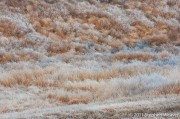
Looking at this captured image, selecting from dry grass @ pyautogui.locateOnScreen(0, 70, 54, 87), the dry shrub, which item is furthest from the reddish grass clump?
the dry shrub

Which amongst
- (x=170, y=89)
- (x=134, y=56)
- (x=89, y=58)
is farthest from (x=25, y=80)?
(x=134, y=56)

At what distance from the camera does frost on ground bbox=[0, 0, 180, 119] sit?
988 centimetres

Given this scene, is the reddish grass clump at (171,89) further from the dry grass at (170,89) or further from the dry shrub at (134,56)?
the dry shrub at (134,56)

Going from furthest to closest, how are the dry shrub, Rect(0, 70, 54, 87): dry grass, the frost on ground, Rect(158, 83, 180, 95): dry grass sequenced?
the dry shrub < Rect(0, 70, 54, 87): dry grass < Rect(158, 83, 180, 95): dry grass < the frost on ground

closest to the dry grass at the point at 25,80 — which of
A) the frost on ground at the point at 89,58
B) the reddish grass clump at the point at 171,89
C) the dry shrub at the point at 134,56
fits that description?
the frost on ground at the point at 89,58

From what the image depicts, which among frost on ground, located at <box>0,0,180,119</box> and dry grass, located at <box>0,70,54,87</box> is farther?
dry grass, located at <box>0,70,54,87</box>

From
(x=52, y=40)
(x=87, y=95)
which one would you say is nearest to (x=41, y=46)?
(x=52, y=40)

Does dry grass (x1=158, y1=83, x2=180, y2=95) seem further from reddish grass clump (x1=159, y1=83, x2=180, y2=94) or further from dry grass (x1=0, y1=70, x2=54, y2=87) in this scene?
dry grass (x1=0, y1=70, x2=54, y2=87)

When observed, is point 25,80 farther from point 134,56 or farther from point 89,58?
point 134,56

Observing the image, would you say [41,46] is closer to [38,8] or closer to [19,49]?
[19,49]

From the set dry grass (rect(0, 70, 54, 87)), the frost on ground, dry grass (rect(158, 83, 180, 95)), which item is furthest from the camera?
dry grass (rect(0, 70, 54, 87))

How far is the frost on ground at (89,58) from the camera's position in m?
9.88

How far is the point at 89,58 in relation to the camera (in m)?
21.8

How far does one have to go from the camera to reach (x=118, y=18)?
2911 centimetres
